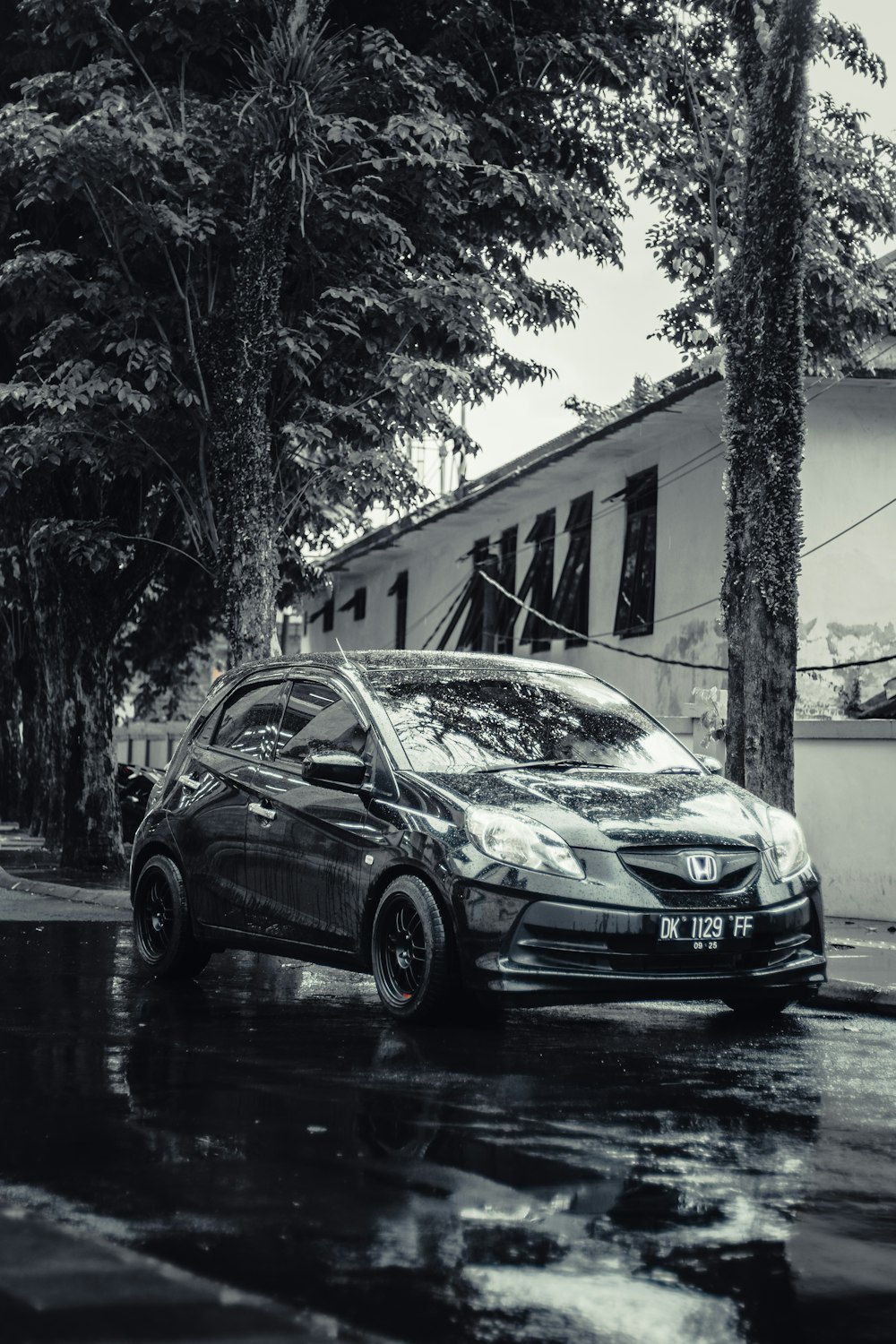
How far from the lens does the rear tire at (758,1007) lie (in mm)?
9125

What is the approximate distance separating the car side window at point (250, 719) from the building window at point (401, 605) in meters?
27.5

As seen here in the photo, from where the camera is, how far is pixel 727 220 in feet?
54.0

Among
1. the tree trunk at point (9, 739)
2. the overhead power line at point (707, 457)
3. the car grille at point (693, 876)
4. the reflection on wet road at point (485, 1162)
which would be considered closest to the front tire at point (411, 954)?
the reflection on wet road at point (485, 1162)

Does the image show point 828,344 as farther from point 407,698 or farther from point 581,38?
point 407,698

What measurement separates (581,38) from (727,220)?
3689mm

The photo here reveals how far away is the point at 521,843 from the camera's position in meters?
8.04

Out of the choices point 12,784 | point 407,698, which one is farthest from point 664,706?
point 12,784

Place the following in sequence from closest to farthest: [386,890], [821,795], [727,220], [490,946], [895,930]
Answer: [490,946] → [386,890] → [895,930] → [727,220] → [821,795]

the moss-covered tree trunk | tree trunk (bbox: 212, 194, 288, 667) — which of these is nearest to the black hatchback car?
the moss-covered tree trunk

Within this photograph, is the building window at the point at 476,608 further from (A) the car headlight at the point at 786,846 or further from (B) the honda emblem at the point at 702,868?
(B) the honda emblem at the point at 702,868

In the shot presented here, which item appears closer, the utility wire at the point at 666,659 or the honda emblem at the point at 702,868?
the honda emblem at the point at 702,868

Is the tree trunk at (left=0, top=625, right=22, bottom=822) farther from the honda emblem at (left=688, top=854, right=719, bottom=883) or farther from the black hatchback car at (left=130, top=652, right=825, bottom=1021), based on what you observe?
the honda emblem at (left=688, top=854, right=719, bottom=883)

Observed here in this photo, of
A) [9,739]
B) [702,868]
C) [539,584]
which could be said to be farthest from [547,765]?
[9,739]

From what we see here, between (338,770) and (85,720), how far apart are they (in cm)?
1485
